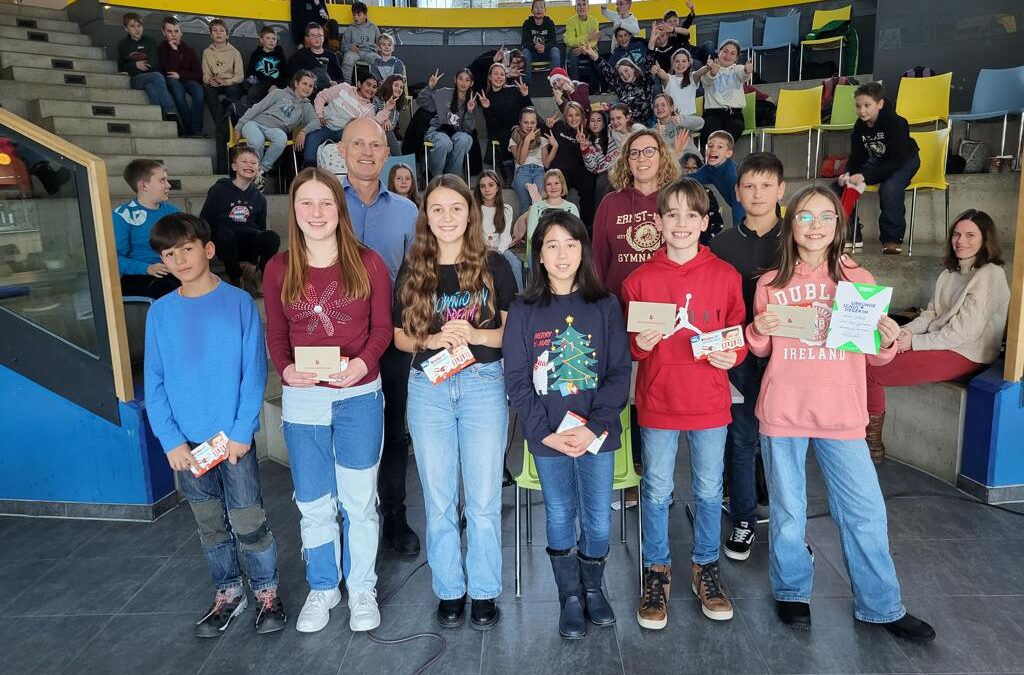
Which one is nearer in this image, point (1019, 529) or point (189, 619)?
point (189, 619)

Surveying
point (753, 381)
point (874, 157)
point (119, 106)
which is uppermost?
point (119, 106)

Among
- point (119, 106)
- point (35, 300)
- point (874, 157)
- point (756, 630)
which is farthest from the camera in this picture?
point (119, 106)

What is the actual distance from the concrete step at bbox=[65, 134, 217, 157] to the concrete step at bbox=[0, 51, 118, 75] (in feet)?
4.72

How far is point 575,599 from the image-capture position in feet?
7.79

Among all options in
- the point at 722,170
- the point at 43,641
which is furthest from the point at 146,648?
the point at 722,170

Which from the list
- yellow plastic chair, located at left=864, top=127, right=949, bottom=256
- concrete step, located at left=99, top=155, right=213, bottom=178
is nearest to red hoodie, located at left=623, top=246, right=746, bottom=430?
yellow plastic chair, located at left=864, top=127, right=949, bottom=256

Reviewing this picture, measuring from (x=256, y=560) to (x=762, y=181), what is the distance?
2.36 meters

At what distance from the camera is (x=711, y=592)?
2.44 metres

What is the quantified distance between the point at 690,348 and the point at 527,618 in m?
1.14

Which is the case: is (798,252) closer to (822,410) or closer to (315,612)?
(822,410)

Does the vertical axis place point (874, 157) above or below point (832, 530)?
above

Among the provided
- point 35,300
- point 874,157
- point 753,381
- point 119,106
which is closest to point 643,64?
point 874,157

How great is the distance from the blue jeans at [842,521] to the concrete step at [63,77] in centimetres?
772

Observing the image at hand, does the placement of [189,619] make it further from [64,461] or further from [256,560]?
[64,461]
